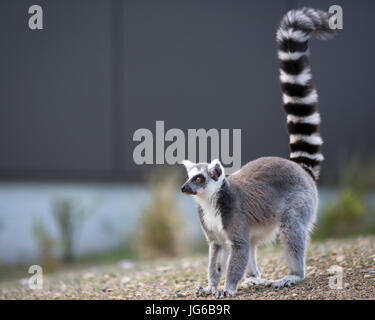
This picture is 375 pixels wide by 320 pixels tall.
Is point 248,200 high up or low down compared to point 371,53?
down

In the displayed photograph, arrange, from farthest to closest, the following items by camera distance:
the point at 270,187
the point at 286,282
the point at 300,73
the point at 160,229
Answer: the point at 160,229 → the point at 300,73 → the point at 270,187 → the point at 286,282

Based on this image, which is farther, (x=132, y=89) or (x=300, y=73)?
(x=132, y=89)

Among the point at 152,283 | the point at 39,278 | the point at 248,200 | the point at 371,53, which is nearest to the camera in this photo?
the point at 248,200

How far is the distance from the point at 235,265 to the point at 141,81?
26.1 ft

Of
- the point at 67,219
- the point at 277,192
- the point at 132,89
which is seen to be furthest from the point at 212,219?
the point at 132,89

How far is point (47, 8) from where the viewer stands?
1257 centimetres

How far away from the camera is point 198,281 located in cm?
624

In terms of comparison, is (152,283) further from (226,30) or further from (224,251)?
(226,30)

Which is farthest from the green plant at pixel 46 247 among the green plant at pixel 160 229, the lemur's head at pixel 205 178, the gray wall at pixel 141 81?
the lemur's head at pixel 205 178

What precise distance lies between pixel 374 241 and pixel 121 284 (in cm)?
339

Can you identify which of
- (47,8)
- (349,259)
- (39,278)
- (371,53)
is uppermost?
(47,8)

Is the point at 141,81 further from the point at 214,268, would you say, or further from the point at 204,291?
the point at 204,291

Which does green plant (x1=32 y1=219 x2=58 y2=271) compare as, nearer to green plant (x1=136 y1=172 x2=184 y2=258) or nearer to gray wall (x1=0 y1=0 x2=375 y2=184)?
green plant (x1=136 y1=172 x2=184 y2=258)

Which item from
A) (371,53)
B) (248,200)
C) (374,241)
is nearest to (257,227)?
(248,200)
